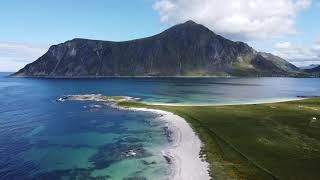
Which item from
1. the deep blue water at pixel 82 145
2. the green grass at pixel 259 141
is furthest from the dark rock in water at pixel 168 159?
the green grass at pixel 259 141

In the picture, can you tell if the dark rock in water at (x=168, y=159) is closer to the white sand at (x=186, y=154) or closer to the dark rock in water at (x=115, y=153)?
the white sand at (x=186, y=154)

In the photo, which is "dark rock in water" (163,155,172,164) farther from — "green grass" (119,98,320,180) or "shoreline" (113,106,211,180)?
"green grass" (119,98,320,180)

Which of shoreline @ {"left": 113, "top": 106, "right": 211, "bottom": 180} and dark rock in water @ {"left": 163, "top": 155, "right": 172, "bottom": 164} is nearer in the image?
shoreline @ {"left": 113, "top": 106, "right": 211, "bottom": 180}

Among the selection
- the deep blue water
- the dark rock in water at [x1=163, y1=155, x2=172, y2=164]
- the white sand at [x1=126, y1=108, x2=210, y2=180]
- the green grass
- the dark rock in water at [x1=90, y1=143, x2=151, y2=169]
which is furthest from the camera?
the dark rock in water at [x1=90, y1=143, x2=151, y2=169]

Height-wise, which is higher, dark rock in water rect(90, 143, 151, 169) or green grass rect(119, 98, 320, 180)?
green grass rect(119, 98, 320, 180)

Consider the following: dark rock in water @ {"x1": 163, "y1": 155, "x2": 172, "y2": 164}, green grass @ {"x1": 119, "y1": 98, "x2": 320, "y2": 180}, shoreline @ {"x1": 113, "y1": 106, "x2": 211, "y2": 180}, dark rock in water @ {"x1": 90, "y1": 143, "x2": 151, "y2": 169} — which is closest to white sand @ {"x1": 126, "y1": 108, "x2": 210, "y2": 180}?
shoreline @ {"x1": 113, "y1": 106, "x2": 211, "y2": 180}

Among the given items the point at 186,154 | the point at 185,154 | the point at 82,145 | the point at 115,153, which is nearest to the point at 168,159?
the point at 185,154
